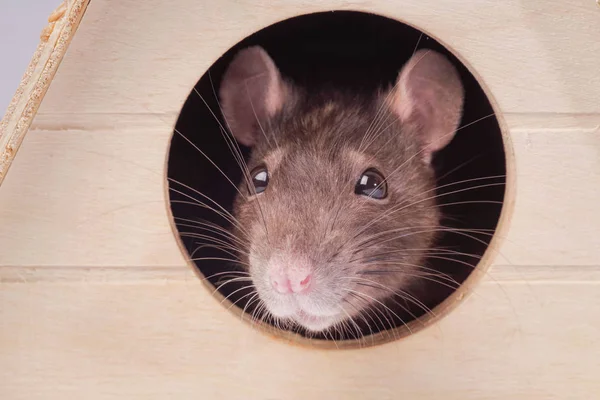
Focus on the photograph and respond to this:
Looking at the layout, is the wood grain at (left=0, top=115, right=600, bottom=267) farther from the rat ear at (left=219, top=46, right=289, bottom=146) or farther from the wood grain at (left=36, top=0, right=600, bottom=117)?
the rat ear at (left=219, top=46, right=289, bottom=146)

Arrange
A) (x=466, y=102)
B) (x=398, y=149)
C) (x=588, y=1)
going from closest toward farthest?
(x=588, y=1) < (x=398, y=149) < (x=466, y=102)

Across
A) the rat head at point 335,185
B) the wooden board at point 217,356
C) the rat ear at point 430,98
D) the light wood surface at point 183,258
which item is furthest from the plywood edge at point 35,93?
the rat ear at point 430,98

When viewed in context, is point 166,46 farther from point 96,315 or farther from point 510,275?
point 510,275

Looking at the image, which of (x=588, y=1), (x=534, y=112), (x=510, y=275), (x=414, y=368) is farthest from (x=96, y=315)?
(x=588, y=1)

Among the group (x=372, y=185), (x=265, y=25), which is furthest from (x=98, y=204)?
(x=372, y=185)

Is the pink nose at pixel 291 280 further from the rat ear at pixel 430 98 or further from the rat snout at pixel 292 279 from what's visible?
the rat ear at pixel 430 98
